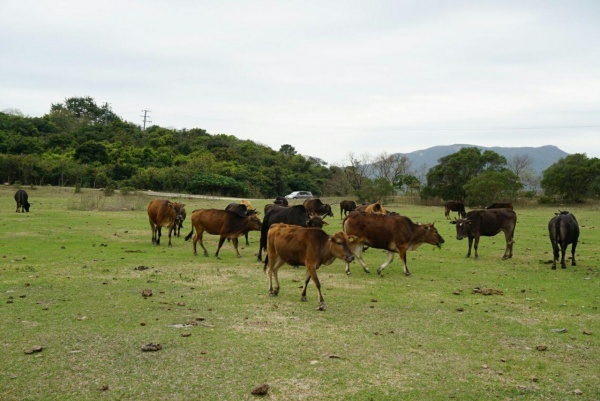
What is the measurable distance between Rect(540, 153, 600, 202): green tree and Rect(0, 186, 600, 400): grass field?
45651 millimetres

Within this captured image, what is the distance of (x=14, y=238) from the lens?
18.6 meters

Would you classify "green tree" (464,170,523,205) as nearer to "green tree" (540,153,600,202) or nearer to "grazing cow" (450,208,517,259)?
"green tree" (540,153,600,202)

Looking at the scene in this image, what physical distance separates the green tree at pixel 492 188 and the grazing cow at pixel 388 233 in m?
42.1

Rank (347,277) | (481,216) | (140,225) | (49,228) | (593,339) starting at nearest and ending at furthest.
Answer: (593,339)
(347,277)
(481,216)
(49,228)
(140,225)

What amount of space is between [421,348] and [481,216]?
11.0m

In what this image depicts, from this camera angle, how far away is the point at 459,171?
205ft

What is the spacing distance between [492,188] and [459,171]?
31.7 ft

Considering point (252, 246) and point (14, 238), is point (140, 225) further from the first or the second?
point (252, 246)

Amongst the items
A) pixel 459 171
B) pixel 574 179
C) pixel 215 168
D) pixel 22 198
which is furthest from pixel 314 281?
pixel 215 168

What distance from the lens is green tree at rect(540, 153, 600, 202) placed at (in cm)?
5400

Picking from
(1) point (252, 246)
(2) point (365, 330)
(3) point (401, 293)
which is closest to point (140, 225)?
(1) point (252, 246)

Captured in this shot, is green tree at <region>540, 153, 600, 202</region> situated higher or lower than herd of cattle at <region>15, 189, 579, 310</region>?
higher

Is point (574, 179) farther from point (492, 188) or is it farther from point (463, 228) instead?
point (463, 228)

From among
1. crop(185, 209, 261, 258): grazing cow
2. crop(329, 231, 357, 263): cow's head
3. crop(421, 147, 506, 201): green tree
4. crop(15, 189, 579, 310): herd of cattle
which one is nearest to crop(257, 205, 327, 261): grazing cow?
crop(15, 189, 579, 310): herd of cattle
